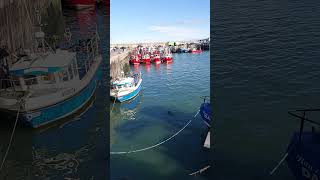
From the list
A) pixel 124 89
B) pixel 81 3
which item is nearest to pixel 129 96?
pixel 124 89

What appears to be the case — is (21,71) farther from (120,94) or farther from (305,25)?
(305,25)

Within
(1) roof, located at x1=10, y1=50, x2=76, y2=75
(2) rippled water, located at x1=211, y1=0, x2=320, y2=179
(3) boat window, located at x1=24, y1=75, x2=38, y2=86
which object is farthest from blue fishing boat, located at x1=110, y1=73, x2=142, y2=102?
(3) boat window, located at x1=24, y1=75, x2=38, y2=86

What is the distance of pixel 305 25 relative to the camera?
1492cm

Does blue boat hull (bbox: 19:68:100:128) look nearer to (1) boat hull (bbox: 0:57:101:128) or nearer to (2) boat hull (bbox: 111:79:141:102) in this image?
(1) boat hull (bbox: 0:57:101:128)

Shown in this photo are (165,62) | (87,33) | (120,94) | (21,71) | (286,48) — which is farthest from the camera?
(165,62)

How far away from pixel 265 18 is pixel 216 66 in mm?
6064

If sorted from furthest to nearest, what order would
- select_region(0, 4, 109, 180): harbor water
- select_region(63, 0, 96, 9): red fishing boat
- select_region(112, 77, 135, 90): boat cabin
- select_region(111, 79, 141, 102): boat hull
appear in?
1. select_region(112, 77, 135, 90): boat cabin
2. select_region(111, 79, 141, 102): boat hull
3. select_region(63, 0, 96, 9): red fishing boat
4. select_region(0, 4, 109, 180): harbor water

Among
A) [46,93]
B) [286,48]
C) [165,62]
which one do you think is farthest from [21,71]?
[165,62]

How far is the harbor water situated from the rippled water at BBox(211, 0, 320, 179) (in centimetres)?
254

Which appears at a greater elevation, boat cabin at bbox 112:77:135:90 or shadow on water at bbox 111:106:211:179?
boat cabin at bbox 112:77:135:90

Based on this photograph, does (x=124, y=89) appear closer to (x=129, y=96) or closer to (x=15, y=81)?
(x=129, y=96)

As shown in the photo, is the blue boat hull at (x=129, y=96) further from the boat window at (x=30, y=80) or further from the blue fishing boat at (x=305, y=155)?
the blue fishing boat at (x=305, y=155)

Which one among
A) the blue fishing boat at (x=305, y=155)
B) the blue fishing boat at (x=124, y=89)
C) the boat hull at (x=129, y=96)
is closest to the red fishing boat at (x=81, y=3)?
the blue fishing boat at (x=305, y=155)

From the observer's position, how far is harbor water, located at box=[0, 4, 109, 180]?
5.00 meters
